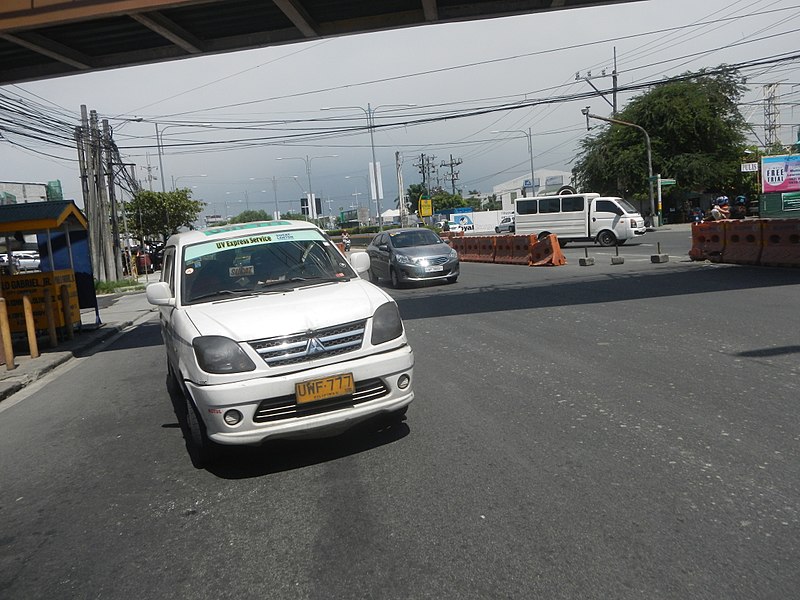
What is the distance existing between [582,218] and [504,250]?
24.1 feet

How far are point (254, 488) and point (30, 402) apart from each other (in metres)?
5.32

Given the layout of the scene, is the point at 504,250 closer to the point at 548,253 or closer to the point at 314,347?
the point at 548,253

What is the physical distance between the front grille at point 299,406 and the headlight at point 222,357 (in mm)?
282

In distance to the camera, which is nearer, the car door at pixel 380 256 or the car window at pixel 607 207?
the car door at pixel 380 256

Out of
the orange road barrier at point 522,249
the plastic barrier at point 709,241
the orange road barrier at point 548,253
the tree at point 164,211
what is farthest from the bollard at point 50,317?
A: the tree at point 164,211

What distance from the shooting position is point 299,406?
458 centimetres

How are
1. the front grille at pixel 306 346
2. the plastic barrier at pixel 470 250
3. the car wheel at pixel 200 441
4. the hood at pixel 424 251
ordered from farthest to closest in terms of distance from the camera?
the plastic barrier at pixel 470 250 < the hood at pixel 424 251 < the car wheel at pixel 200 441 < the front grille at pixel 306 346

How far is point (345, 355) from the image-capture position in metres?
4.72

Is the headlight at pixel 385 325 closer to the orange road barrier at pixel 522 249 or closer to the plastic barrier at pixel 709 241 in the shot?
the plastic barrier at pixel 709 241

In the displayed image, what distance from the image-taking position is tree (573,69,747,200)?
1774 inches

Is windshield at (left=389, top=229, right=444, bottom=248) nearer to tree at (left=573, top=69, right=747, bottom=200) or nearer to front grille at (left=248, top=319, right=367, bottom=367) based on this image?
front grille at (left=248, top=319, right=367, bottom=367)

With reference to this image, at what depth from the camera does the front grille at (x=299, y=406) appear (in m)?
4.54

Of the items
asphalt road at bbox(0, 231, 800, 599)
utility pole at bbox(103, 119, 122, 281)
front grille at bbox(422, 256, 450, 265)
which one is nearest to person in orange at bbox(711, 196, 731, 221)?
front grille at bbox(422, 256, 450, 265)

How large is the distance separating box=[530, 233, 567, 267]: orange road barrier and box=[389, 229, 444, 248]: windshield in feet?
13.7
